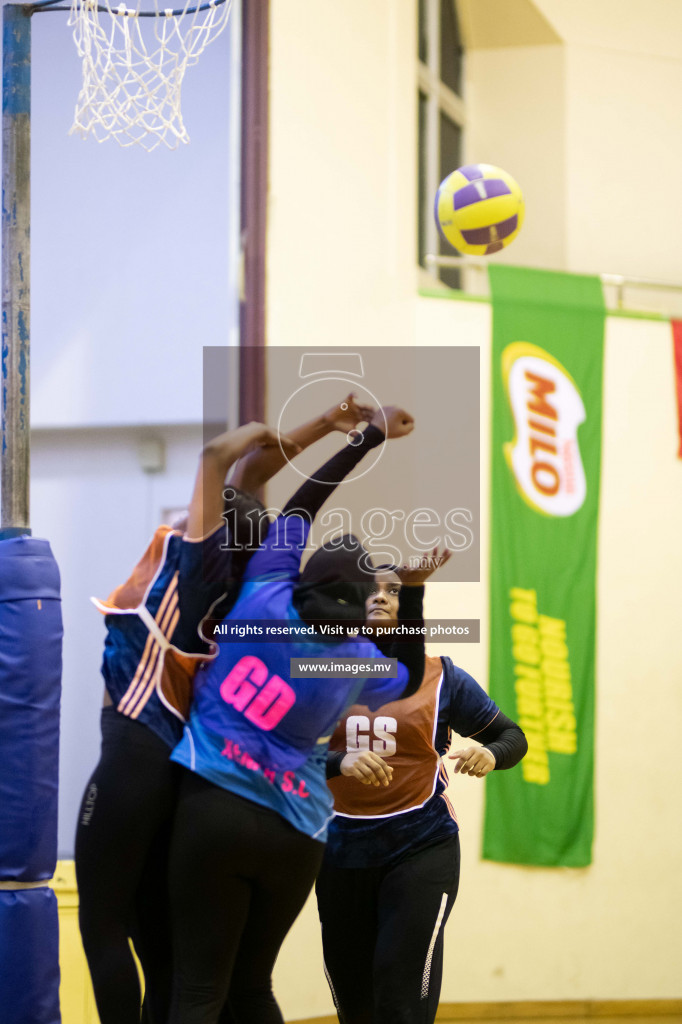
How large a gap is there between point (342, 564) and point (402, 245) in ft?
13.0

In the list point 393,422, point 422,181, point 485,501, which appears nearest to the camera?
point 393,422

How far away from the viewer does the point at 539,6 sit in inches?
307

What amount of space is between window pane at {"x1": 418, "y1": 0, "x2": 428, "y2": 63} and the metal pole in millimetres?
4131

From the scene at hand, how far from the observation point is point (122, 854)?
2805 millimetres

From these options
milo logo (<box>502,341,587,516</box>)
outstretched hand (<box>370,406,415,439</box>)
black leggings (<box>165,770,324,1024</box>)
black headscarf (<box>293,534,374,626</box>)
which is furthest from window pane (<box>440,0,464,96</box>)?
black leggings (<box>165,770,324,1024</box>)

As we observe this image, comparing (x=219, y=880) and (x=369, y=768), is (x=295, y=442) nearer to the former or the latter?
(x=369, y=768)

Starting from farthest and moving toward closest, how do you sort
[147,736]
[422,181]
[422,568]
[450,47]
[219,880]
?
[450,47]
[422,181]
[422,568]
[147,736]
[219,880]

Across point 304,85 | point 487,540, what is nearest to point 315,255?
point 304,85

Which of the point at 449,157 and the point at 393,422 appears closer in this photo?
the point at 393,422

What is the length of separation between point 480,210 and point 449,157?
376 cm

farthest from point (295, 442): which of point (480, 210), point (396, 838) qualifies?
point (480, 210)

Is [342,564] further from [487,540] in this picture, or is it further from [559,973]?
[559,973]

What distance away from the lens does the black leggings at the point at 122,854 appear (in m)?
2.80

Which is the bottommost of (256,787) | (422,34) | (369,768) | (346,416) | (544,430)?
(369,768)
